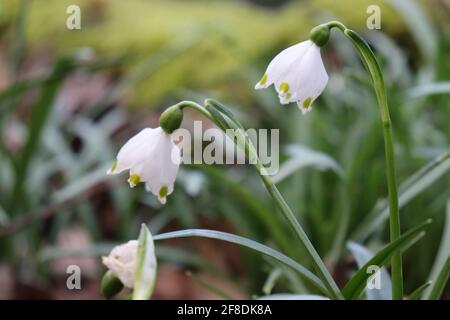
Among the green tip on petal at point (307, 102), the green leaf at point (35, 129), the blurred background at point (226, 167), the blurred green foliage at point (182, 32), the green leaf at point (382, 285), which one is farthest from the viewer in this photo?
the blurred green foliage at point (182, 32)

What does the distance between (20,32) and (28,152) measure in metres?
0.33

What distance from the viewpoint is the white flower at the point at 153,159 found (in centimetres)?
64

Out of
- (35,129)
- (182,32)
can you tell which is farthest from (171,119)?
(182,32)

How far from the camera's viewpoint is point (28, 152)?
1.40 m

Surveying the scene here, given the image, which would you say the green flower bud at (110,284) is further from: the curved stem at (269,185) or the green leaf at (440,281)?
the green leaf at (440,281)

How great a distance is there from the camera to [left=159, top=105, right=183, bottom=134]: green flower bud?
2.06 feet

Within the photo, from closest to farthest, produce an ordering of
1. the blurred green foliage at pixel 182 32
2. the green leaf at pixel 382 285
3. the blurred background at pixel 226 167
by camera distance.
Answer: the green leaf at pixel 382 285 < the blurred background at pixel 226 167 < the blurred green foliage at pixel 182 32

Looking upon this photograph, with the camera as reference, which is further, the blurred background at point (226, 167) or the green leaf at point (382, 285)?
the blurred background at point (226, 167)

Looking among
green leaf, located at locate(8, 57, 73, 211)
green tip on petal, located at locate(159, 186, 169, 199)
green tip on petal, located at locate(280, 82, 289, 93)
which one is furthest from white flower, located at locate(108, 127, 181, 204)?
green leaf, located at locate(8, 57, 73, 211)

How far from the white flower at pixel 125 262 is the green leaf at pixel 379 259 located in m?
0.22

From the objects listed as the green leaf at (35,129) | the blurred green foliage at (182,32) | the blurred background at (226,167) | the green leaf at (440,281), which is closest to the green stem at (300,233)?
the green leaf at (440,281)

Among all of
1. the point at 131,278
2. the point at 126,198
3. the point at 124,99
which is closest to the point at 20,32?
the point at 126,198

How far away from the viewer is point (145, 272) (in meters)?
0.56
